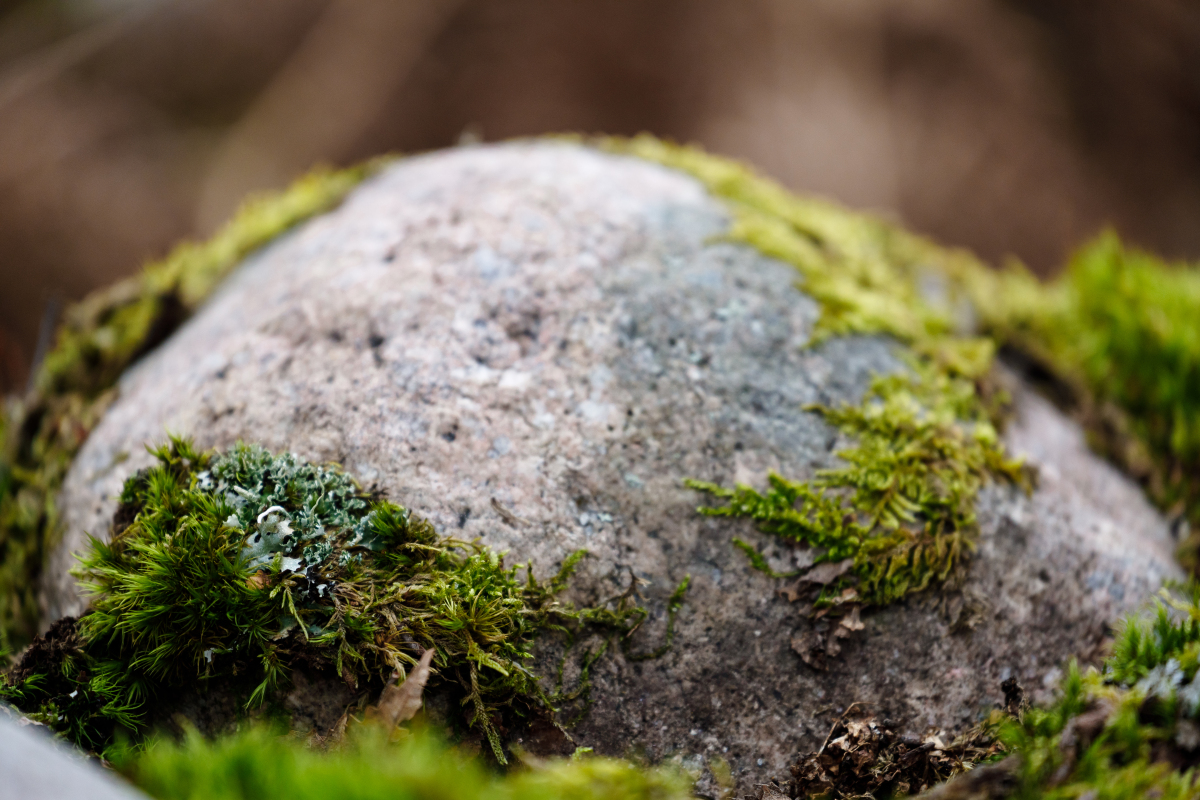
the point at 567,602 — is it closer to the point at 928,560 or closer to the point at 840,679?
the point at 840,679

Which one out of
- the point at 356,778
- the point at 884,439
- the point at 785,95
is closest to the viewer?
the point at 356,778

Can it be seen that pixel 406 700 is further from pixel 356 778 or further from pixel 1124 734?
pixel 1124 734

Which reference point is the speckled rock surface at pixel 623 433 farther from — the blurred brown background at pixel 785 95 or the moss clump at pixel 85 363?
the blurred brown background at pixel 785 95

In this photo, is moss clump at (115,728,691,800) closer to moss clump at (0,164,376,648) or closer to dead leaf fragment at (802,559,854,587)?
dead leaf fragment at (802,559,854,587)

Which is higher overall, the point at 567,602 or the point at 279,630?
the point at 567,602

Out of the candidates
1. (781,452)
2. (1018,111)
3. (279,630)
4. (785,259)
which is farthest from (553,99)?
(279,630)

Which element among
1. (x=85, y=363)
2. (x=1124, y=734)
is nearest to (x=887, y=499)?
(x=1124, y=734)

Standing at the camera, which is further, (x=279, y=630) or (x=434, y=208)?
(x=434, y=208)

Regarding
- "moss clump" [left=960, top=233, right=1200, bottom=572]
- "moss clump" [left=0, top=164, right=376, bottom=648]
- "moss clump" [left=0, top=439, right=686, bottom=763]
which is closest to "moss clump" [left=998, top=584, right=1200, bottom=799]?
"moss clump" [left=0, top=439, right=686, bottom=763]
